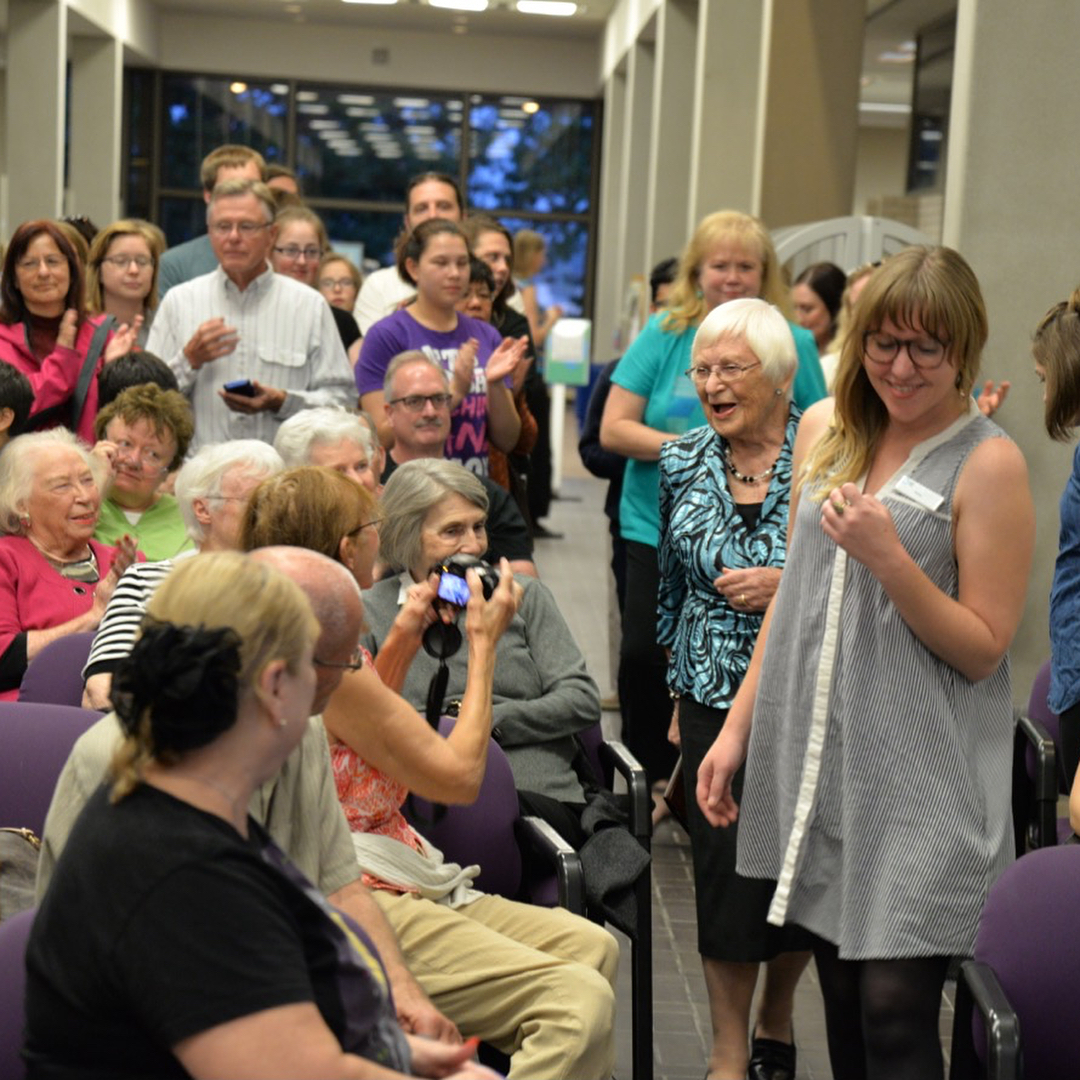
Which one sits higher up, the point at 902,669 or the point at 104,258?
the point at 104,258

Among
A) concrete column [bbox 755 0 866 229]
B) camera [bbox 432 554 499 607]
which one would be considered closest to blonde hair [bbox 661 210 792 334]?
camera [bbox 432 554 499 607]

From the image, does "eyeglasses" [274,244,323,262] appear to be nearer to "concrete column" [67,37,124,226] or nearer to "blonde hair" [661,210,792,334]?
"blonde hair" [661,210,792,334]

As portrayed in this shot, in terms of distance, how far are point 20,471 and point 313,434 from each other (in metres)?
0.69

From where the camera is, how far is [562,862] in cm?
286

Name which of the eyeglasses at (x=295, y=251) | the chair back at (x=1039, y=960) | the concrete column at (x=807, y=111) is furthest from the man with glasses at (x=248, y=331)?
the concrete column at (x=807, y=111)

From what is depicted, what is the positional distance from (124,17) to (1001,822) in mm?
17060

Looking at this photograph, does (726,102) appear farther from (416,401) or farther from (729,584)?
(729,584)

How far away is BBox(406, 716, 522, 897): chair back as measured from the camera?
2.95 m

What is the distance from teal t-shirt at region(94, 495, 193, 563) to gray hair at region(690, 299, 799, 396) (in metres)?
1.48

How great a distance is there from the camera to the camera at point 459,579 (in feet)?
9.26

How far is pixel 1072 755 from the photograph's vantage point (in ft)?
10.3

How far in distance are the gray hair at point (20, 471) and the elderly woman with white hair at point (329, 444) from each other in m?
0.47

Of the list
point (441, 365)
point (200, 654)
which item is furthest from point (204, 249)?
point (200, 654)

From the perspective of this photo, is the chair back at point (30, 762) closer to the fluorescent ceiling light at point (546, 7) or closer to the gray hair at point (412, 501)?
the gray hair at point (412, 501)
